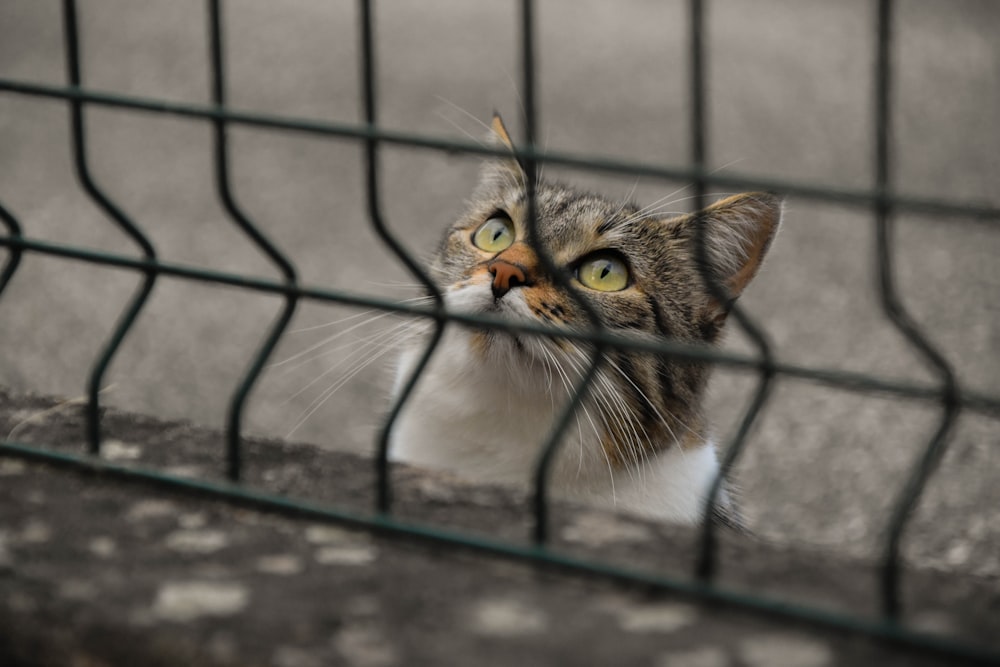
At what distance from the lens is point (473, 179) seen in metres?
6.11

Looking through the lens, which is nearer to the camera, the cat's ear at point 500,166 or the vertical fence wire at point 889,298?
the vertical fence wire at point 889,298

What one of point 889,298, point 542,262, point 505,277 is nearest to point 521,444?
point 505,277

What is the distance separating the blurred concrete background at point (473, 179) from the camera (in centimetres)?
421

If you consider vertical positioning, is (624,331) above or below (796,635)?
above

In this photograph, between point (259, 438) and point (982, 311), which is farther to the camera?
point (982, 311)

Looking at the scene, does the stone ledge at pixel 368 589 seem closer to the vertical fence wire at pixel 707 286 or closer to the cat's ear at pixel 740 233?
the vertical fence wire at pixel 707 286

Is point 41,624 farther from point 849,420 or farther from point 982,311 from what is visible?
point 982,311

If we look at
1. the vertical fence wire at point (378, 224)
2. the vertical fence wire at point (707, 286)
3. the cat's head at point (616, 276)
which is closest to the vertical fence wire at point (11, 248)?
the vertical fence wire at point (378, 224)

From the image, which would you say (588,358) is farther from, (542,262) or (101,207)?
(101,207)

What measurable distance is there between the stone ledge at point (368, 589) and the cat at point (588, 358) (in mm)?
833

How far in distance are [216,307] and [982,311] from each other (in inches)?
120

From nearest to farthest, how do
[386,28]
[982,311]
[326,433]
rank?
1. [326,433]
2. [982,311]
3. [386,28]

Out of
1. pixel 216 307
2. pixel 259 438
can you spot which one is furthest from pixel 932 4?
pixel 259 438

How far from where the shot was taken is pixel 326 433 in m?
4.25
